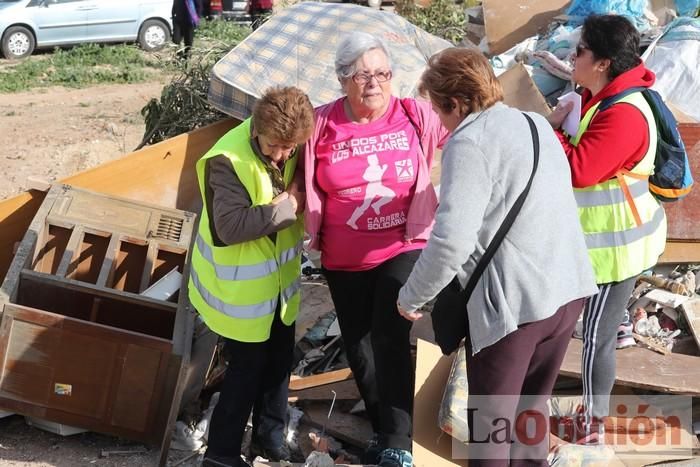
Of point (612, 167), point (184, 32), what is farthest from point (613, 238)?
point (184, 32)

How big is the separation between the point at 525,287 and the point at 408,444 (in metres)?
1.13

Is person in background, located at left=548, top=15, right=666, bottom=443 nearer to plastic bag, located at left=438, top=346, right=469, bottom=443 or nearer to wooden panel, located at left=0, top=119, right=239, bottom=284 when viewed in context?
plastic bag, located at left=438, top=346, right=469, bottom=443

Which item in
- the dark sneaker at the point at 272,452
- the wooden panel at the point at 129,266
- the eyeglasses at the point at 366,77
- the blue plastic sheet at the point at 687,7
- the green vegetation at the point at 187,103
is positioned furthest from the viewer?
the blue plastic sheet at the point at 687,7

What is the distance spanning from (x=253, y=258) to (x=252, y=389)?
22.2 inches

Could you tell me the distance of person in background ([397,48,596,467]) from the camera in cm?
268

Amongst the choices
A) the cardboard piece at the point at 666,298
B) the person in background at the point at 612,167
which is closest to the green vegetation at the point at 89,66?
the cardboard piece at the point at 666,298

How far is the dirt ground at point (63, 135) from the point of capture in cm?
413

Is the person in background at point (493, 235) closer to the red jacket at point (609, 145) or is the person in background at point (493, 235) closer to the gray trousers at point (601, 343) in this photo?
the red jacket at point (609, 145)

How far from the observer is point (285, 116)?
315 centimetres

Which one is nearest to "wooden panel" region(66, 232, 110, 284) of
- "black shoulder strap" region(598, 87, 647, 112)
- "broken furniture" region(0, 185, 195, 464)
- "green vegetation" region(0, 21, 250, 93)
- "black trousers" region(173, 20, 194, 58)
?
"broken furniture" region(0, 185, 195, 464)

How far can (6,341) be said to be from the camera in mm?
3855

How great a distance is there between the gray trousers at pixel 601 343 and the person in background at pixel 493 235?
1.82ft

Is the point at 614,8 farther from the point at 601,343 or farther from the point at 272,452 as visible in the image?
the point at 272,452

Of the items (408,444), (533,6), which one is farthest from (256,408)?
(533,6)
